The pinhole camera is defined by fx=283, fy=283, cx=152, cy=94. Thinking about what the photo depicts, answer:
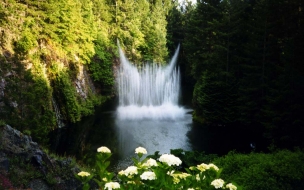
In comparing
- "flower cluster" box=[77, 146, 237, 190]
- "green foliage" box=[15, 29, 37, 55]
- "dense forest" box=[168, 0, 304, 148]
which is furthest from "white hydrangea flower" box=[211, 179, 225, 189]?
"green foliage" box=[15, 29, 37, 55]

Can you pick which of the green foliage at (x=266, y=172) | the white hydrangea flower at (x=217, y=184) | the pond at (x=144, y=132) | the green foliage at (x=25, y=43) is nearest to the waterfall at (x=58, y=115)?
the pond at (x=144, y=132)

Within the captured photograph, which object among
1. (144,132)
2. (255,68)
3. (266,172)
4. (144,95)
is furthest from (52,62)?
(266,172)

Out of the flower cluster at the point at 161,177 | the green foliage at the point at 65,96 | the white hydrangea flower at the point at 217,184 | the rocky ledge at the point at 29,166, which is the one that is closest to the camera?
the flower cluster at the point at 161,177

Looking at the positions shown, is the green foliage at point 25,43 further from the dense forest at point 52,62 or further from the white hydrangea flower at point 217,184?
the white hydrangea flower at point 217,184

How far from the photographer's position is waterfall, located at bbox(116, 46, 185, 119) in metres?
28.1

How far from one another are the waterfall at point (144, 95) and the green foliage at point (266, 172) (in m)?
15.3

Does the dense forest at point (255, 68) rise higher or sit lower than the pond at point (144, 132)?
higher

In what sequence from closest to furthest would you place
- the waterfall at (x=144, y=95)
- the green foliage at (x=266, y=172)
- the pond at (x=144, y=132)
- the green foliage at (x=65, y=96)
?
the green foliage at (x=266, y=172)
the pond at (x=144, y=132)
the green foliage at (x=65, y=96)
the waterfall at (x=144, y=95)

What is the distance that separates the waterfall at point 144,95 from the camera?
28.1 m

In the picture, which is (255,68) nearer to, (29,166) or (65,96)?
(65,96)

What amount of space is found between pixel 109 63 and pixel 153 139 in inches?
749

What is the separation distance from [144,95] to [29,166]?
79.8ft

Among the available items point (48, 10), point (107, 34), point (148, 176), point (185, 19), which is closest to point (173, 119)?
point (48, 10)

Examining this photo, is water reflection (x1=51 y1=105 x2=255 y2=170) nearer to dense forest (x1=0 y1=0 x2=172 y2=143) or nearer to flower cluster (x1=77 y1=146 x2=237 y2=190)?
dense forest (x1=0 y1=0 x2=172 y2=143)
